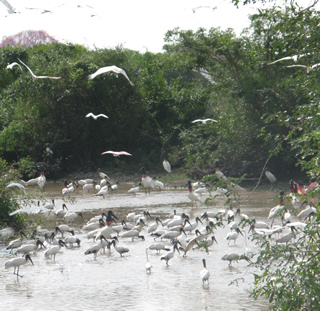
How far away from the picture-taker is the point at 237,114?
21000 mm

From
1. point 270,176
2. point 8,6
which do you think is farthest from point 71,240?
point 270,176

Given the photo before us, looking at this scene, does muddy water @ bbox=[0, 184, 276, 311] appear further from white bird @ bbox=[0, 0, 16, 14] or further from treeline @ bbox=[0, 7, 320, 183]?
treeline @ bbox=[0, 7, 320, 183]

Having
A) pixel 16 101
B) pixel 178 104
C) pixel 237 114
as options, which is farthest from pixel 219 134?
pixel 16 101

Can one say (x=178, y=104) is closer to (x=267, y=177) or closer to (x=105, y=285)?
(x=267, y=177)

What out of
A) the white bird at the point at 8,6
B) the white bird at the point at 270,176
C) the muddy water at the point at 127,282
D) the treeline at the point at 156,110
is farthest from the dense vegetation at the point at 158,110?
the white bird at the point at 8,6

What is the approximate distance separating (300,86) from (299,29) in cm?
68

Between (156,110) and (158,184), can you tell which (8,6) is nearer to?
(158,184)

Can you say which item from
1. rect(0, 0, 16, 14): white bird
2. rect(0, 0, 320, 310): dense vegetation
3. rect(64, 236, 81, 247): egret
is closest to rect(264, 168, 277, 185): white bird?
rect(0, 0, 320, 310): dense vegetation

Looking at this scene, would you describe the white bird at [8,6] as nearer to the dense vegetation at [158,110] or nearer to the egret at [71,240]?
the egret at [71,240]

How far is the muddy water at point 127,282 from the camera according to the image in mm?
8297

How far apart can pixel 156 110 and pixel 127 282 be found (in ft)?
63.9

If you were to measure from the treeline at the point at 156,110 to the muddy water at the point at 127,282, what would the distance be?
781cm

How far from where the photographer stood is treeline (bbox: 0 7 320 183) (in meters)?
20.7

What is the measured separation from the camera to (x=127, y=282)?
9.52m
